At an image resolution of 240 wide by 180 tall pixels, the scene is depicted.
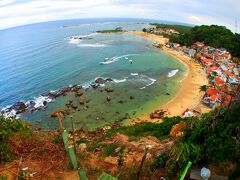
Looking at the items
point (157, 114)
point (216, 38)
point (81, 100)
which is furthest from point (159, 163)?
point (216, 38)

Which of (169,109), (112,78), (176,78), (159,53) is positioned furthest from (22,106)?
(159,53)

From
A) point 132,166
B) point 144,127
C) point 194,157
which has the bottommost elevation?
point 144,127

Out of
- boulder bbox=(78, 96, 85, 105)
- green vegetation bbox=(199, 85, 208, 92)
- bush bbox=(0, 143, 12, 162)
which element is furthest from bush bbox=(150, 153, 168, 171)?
green vegetation bbox=(199, 85, 208, 92)

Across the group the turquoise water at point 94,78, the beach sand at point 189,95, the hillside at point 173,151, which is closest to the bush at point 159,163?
the hillside at point 173,151

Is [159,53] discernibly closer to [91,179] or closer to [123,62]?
[123,62]

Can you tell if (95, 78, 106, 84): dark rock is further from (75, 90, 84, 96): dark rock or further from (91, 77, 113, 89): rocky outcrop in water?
(75, 90, 84, 96): dark rock

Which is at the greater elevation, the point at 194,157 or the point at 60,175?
the point at 194,157
